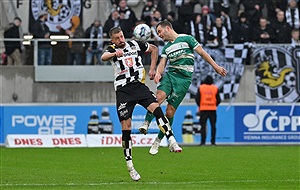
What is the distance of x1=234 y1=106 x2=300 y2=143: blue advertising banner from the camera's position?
2927 centimetres

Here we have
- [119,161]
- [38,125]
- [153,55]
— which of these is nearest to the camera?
[153,55]

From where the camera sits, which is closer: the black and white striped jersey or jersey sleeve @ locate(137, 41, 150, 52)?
the black and white striped jersey

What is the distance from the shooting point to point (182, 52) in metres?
16.1

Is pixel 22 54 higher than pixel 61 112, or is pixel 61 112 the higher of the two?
pixel 22 54

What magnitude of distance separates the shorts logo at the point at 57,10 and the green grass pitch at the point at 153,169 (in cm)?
608

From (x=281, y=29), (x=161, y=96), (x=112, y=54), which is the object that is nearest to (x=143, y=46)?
(x=112, y=54)

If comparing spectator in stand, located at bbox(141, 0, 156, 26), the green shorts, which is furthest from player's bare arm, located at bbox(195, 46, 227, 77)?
spectator in stand, located at bbox(141, 0, 156, 26)

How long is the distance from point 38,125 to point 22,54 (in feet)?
7.89

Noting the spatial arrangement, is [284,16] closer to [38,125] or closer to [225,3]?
[225,3]

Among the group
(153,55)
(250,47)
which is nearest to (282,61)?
(250,47)

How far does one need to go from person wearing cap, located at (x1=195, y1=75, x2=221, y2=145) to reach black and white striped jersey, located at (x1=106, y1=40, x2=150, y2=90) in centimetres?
1270

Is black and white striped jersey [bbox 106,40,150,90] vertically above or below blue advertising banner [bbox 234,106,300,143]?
above

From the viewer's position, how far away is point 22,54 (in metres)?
28.6

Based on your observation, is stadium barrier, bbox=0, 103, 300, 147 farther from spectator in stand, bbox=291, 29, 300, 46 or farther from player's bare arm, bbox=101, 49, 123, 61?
player's bare arm, bbox=101, 49, 123, 61
